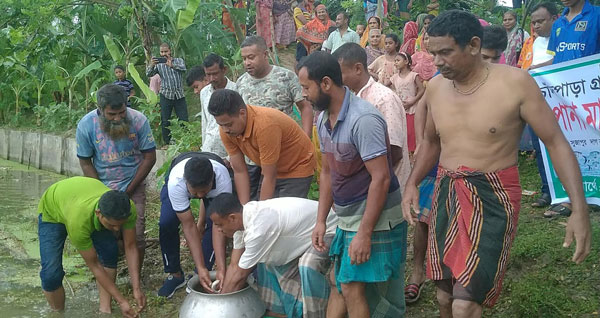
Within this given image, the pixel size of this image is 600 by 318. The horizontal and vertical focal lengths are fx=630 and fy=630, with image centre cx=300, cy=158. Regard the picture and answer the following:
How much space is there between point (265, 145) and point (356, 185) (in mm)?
1108

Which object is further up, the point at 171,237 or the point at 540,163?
the point at 540,163

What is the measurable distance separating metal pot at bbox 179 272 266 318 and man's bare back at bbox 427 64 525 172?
167 centimetres

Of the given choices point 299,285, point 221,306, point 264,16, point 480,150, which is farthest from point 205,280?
point 264,16

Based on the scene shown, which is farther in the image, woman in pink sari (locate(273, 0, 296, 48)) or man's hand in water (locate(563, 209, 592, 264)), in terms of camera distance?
woman in pink sari (locate(273, 0, 296, 48))

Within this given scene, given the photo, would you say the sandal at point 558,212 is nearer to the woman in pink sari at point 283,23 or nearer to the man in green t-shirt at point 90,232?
the man in green t-shirt at point 90,232

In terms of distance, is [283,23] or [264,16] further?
[283,23]

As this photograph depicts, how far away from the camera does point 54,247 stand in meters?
5.08

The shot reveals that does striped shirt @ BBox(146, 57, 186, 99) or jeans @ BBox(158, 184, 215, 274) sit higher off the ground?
striped shirt @ BBox(146, 57, 186, 99)

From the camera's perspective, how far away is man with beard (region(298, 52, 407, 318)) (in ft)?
11.5

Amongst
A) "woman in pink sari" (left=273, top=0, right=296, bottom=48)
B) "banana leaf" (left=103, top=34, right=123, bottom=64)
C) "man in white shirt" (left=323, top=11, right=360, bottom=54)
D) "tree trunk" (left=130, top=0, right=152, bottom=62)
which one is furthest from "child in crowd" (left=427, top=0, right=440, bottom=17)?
"banana leaf" (left=103, top=34, right=123, bottom=64)

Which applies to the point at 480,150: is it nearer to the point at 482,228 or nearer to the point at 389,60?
the point at 482,228

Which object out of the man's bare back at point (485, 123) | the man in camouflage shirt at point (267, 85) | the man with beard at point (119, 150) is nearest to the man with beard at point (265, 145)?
the man in camouflage shirt at point (267, 85)

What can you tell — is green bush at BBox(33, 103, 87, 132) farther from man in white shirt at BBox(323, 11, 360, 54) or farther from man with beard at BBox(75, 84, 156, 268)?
man with beard at BBox(75, 84, 156, 268)

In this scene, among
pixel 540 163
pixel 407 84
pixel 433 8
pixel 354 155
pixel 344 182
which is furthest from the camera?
pixel 433 8
